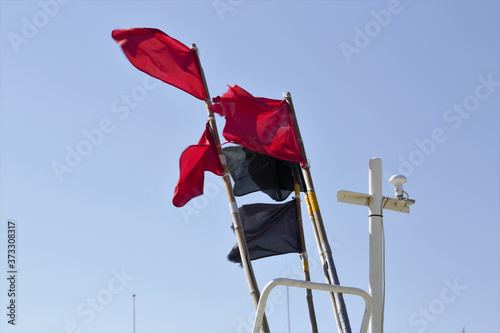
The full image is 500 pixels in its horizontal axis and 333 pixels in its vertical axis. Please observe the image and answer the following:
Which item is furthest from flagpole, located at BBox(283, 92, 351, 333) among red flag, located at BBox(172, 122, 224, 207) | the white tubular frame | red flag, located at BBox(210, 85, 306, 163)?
the white tubular frame

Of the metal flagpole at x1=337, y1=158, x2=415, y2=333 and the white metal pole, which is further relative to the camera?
the metal flagpole at x1=337, y1=158, x2=415, y2=333

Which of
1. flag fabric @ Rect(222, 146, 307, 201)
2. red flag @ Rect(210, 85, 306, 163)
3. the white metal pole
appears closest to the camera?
the white metal pole

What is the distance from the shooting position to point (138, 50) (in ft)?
47.3

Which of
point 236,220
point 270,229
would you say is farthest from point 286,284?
point 270,229

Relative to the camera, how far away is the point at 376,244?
1148cm

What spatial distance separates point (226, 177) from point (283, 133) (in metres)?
1.38

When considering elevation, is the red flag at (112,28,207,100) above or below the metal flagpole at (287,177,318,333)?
above

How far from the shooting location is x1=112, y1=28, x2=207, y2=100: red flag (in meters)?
14.3

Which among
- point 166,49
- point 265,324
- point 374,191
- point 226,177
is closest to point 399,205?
point 374,191

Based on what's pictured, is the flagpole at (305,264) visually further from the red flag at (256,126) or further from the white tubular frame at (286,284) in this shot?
the white tubular frame at (286,284)

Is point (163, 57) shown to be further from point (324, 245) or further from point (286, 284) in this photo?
point (286, 284)

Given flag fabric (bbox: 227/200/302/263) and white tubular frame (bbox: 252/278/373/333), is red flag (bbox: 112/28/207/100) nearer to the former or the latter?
flag fabric (bbox: 227/200/302/263)

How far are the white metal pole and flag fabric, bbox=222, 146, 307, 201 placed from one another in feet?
11.7

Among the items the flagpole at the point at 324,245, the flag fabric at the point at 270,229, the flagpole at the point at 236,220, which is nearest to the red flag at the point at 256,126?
the flagpole at the point at 324,245
